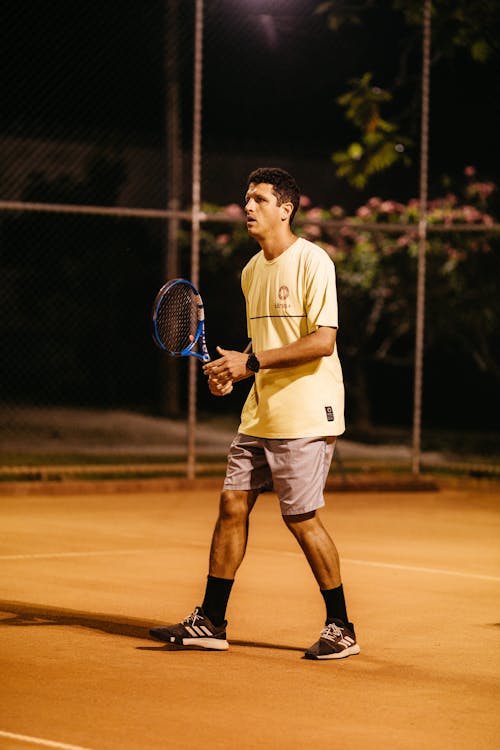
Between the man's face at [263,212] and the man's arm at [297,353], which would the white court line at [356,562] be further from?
the man's face at [263,212]

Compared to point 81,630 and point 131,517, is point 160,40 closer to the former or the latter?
point 131,517

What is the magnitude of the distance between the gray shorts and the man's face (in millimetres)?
1013

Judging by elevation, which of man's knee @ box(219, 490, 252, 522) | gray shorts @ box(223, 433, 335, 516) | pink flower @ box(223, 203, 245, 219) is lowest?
man's knee @ box(219, 490, 252, 522)

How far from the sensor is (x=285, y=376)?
24.4 feet

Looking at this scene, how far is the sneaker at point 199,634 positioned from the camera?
737 cm

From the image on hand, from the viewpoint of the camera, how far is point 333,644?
7195mm

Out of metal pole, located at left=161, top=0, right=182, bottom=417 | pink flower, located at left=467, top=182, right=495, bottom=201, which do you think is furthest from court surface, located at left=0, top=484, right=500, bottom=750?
pink flower, located at left=467, top=182, right=495, bottom=201

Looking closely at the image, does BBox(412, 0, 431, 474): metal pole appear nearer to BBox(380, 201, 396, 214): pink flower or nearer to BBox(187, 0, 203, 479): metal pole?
BBox(187, 0, 203, 479): metal pole

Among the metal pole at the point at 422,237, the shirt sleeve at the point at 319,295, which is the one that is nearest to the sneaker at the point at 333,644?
the shirt sleeve at the point at 319,295

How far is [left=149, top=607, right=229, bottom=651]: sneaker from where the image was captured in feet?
24.2

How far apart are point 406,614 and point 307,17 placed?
428 inches

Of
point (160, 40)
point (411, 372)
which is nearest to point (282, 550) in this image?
point (160, 40)

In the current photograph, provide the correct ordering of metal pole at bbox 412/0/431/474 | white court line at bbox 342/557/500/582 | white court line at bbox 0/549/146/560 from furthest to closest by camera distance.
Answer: metal pole at bbox 412/0/431/474, white court line at bbox 0/549/146/560, white court line at bbox 342/557/500/582

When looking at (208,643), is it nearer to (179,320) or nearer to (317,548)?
(317,548)
